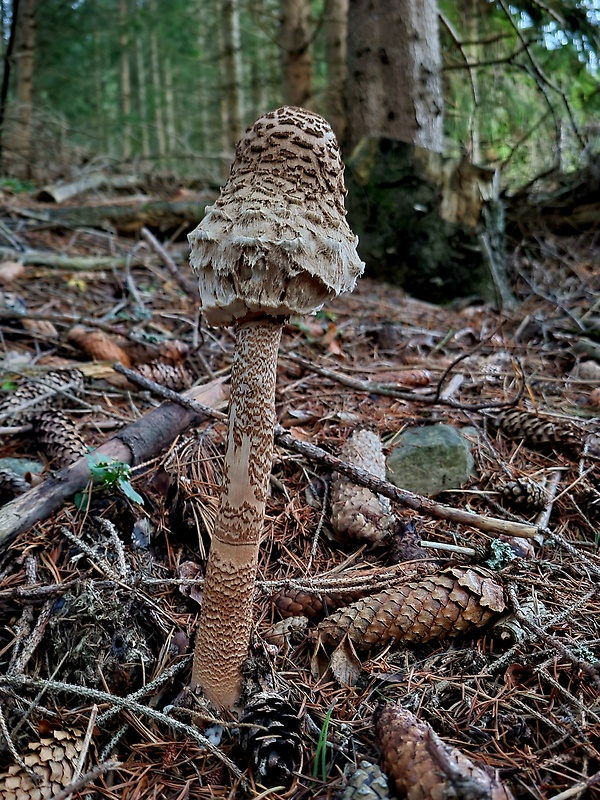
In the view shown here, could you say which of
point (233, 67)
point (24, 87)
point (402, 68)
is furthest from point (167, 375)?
point (233, 67)

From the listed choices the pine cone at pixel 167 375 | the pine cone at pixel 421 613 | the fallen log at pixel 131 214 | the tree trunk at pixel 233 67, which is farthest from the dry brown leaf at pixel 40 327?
the tree trunk at pixel 233 67

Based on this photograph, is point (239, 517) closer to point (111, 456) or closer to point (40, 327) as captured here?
point (111, 456)

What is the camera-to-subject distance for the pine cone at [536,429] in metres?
3.00

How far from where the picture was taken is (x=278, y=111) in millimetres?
1647

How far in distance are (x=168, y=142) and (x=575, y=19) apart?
78.7 ft

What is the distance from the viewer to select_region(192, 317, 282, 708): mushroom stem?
1745 mm

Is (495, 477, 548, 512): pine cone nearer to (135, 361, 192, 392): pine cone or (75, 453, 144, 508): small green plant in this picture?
(75, 453, 144, 508): small green plant

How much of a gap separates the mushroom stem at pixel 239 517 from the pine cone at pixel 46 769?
16.9 inches

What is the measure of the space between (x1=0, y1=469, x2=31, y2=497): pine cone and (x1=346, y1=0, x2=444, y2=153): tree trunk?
5634 millimetres

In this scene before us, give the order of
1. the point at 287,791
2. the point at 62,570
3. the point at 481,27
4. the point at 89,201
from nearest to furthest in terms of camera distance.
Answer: the point at 287,791
the point at 62,570
the point at 89,201
the point at 481,27

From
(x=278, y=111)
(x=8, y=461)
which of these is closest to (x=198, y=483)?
(x=8, y=461)

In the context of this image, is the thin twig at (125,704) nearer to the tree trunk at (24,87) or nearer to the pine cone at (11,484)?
the pine cone at (11,484)

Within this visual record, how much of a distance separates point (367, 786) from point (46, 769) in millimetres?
968

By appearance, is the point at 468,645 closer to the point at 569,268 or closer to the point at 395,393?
the point at 395,393
